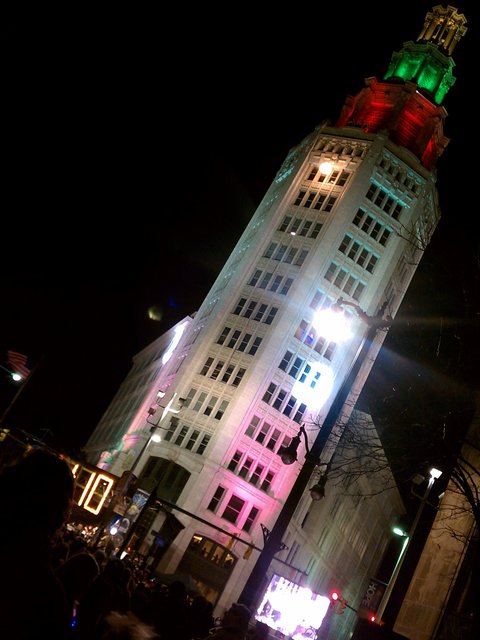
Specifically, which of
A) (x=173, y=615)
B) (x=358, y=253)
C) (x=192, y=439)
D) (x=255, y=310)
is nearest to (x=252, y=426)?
(x=192, y=439)

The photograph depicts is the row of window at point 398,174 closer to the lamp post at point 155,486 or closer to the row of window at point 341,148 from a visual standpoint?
the row of window at point 341,148

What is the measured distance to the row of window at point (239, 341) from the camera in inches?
1923

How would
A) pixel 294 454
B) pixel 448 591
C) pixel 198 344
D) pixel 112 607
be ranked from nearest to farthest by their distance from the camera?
→ pixel 112 607
pixel 294 454
pixel 448 591
pixel 198 344

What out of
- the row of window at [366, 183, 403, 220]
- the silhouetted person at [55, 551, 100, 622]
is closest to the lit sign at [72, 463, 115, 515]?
the silhouetted person at [55, 551, 100, 622]

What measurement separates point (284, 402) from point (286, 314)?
829 cm

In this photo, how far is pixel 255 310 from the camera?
51.0m

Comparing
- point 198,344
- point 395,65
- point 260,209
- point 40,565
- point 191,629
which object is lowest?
point 191,629

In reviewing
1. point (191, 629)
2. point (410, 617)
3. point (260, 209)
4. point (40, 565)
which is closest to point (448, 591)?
point (410, 617)

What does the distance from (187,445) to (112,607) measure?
38879 millimetres

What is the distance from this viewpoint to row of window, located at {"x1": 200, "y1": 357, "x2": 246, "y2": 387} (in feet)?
156

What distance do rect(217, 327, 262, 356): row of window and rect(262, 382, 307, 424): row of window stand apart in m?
3.93

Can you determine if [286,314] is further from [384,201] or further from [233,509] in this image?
[384,201]

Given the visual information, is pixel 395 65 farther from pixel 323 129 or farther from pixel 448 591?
pixel 448 591

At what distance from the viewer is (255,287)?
52.8 metres
